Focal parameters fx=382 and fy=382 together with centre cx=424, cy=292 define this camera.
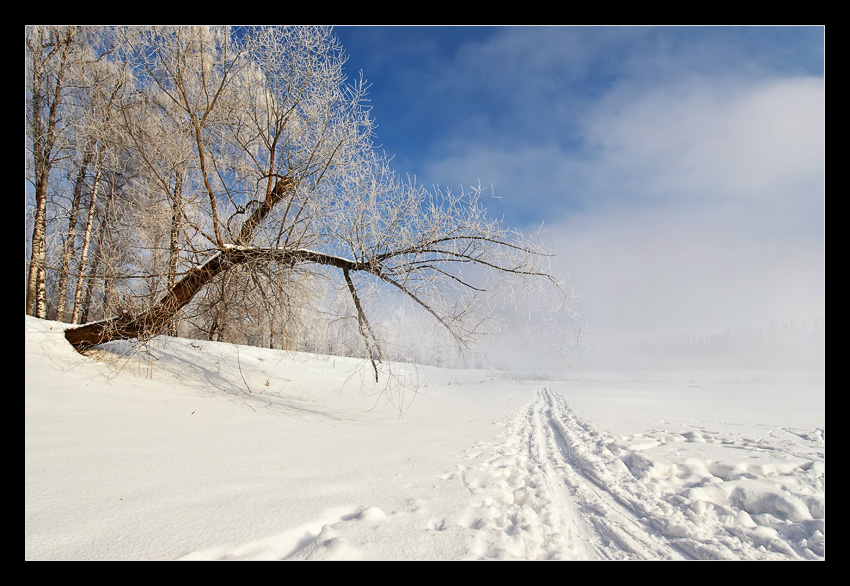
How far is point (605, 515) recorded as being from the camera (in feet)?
7.55

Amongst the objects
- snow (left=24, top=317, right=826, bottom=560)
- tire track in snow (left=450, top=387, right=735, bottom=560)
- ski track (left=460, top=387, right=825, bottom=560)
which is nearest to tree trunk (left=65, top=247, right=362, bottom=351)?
snow (left=24, top=317, right=826, bottom=560)

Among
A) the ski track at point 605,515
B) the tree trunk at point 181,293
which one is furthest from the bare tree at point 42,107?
the ski track at point 605,515

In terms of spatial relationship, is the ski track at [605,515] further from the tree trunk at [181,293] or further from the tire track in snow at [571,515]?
the tree trunk at [181,293]

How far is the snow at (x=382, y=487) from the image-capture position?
167 centimetres

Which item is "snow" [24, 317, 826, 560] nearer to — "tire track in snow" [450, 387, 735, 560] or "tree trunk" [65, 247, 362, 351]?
"tire track in snow" [450, 387, 735, 560]

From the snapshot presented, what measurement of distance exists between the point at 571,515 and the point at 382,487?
115cm

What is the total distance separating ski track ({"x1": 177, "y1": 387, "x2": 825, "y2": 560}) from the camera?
1695 mm

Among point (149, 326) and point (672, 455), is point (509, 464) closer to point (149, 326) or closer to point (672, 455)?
point (672, 455)

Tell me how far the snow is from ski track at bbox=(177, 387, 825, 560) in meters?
0.01

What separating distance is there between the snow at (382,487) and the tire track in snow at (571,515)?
0.01 m

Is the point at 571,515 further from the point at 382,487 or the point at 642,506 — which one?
the point at 382,487

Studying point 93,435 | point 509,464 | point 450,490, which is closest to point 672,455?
point 509,464
